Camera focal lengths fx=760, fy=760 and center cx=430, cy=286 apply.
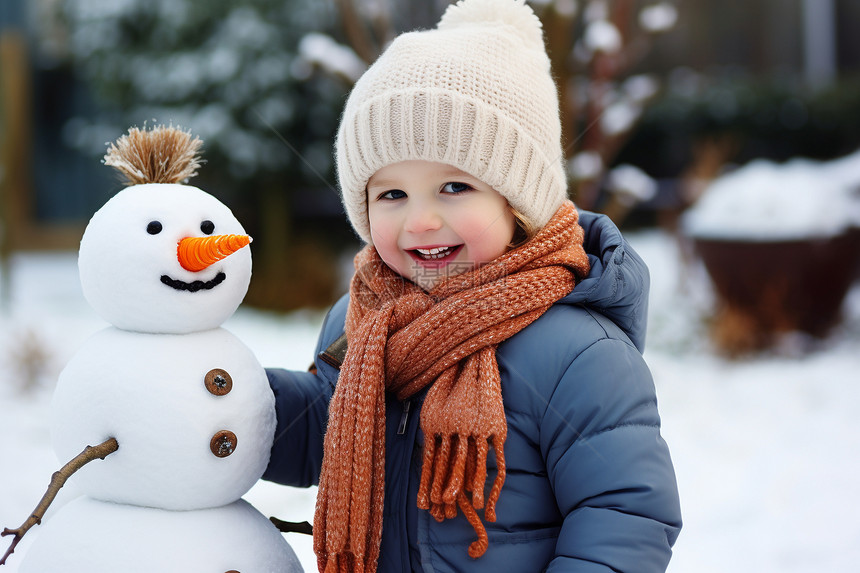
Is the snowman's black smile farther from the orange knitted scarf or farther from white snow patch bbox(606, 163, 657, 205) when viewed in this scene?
white snow patch bbox(606, 163, 657, 205)

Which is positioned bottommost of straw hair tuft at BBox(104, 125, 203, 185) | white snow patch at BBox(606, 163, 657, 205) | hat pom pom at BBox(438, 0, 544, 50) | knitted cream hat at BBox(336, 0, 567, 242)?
straw hair tuft at BBox(104, 125, 203, 185)

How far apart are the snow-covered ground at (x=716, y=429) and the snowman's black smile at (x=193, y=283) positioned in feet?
1.63

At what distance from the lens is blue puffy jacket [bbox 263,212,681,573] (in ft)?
4.01

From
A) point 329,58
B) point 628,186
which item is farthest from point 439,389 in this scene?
point 628,186

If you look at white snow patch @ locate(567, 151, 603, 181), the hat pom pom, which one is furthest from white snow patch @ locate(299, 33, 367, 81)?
the hat pom pom

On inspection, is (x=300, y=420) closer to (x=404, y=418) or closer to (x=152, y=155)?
(x=404, y=418)

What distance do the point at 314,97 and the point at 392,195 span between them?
18.1 ft

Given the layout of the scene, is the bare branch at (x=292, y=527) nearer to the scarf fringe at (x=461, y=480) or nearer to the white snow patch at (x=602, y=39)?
the scarf fringe at (x=461, y=480)

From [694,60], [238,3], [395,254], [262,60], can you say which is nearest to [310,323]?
[262,60]

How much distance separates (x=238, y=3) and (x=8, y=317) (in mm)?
3133

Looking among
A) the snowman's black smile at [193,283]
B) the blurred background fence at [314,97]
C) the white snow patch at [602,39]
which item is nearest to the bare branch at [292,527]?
the snowman's black smile at [193,283]

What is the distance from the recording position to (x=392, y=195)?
147 centimetres

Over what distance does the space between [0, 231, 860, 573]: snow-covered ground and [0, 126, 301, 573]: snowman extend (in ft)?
0.76

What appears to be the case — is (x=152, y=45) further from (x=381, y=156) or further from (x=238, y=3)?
(x=381, y=156)
